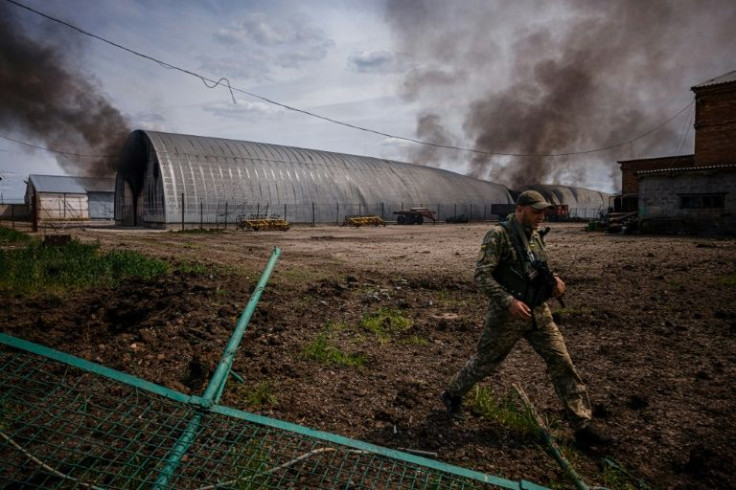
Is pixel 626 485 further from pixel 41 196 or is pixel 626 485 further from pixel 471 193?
pixel 41 196

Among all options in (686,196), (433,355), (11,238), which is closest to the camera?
(433,355)

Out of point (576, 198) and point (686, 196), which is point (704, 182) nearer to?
point (686, 196)

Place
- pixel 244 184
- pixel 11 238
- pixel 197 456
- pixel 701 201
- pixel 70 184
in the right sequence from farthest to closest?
1. pixel 70 184
2. pixel 244 184
3. pixel 701 201
4. pixel 11 238
5. pixel 197 456

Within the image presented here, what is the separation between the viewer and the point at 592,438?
3.09 meters

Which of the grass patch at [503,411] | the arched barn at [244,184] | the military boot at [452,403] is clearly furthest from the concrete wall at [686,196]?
the military boot at [452,403]

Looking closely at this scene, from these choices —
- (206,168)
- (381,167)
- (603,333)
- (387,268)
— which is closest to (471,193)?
(381,167)

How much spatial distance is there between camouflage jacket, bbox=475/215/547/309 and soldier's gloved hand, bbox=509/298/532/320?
0.18m

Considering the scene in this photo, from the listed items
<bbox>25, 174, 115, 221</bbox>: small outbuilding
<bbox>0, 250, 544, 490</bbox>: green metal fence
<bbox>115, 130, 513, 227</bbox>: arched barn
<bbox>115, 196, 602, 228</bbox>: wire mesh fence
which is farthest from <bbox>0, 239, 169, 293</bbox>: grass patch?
<bbox>25, 174, 115, 221</bbox>: small outbuilding

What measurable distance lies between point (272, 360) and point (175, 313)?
208cm

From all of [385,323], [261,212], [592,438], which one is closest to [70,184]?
[261,212]

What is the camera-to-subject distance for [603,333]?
18.7 feet

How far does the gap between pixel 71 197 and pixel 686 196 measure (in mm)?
51857

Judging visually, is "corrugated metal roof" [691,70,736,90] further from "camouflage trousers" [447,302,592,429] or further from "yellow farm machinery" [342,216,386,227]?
"camouflage trousers" [447,302,592,429]

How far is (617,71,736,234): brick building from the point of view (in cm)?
1969
